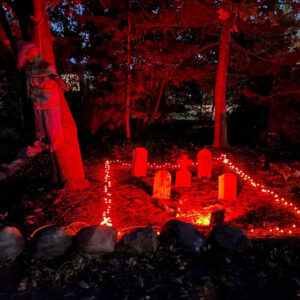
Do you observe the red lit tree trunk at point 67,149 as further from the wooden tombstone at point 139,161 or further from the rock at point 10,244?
the rock at point 10,244

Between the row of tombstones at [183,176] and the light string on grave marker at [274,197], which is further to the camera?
the row of tombstones at [183,176]

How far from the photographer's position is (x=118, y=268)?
148 inches

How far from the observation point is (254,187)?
21.7ft

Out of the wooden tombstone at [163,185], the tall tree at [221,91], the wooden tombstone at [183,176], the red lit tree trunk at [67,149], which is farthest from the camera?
the tall tree at [221,91]

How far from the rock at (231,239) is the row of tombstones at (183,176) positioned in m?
1.76

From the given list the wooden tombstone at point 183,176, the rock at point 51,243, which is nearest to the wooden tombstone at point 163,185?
the wooden tombstone at point 183,176

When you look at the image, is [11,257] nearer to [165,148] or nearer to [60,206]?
[60,206]

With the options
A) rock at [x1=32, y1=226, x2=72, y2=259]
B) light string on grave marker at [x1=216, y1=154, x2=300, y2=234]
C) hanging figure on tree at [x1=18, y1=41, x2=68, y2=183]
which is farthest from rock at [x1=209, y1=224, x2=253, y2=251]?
hanging figure on tree at [x1=18, y1=41, x2=68, y2=183]

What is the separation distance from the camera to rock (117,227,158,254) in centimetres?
400

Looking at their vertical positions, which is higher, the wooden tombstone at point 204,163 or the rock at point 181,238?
the wooden tombstone at point 204,163

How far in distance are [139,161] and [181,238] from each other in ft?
10.5

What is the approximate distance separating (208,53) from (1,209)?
969 centimetres

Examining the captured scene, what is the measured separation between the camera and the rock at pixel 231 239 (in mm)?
4043

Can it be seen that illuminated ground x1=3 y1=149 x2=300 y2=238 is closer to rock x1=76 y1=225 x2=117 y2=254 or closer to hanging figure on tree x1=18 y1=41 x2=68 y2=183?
rock x1=76 y1=225 x2=117 y2=254
